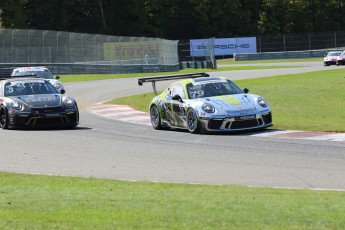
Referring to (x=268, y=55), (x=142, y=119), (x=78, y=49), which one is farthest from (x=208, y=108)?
(x=268, y=55)

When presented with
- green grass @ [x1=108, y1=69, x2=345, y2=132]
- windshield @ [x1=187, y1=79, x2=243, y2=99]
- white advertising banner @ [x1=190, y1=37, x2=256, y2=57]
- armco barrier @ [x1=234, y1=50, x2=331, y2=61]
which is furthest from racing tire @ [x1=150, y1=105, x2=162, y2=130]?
white advertising banner @ [x1=190, y1=37, x2=256, y2=57]

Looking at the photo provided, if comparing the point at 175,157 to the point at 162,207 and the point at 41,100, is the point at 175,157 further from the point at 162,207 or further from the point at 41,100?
the point at 41,100

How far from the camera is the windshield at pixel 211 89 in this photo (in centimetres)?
1922

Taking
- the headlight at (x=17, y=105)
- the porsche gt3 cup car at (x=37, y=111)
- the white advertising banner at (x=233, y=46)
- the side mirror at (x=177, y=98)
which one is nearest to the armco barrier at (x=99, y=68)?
the white advertising banner at (x=233, y=46)

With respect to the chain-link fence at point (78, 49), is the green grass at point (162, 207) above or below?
below

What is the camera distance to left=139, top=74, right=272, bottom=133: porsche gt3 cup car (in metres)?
17.9

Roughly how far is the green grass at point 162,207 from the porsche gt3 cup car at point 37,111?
9.02 metres

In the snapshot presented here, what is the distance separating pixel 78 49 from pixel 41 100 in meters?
39.1

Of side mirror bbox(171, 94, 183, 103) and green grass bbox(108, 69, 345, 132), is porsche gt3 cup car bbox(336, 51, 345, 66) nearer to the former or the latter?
green grass bbox(108, 69, 345, 132)

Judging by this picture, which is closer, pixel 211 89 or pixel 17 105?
pixel 211 89

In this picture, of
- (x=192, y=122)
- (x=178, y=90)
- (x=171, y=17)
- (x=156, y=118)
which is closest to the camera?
(x=192, y=122)

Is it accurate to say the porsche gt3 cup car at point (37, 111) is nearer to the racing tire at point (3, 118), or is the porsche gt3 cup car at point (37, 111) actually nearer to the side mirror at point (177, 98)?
the racing tire at point (3, 118)

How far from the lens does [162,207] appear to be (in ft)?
28.1

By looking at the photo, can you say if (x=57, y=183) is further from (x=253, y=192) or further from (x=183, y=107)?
(x=183, y=107)
